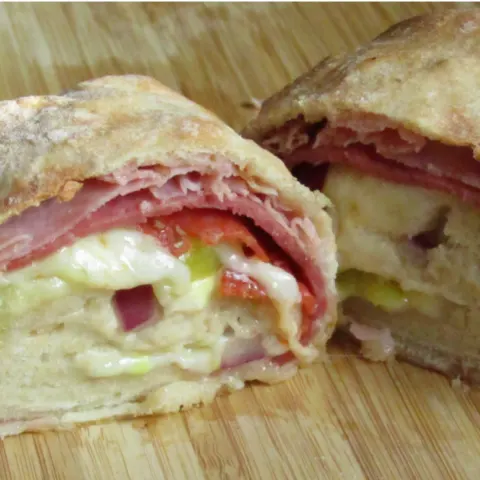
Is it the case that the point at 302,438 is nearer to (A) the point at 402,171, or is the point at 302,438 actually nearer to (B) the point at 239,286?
(B) the point at 239,286

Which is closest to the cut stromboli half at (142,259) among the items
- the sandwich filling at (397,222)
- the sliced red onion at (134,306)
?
the sliced red onion at (134,306)

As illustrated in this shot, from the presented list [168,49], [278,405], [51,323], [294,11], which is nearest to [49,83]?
[168,49]

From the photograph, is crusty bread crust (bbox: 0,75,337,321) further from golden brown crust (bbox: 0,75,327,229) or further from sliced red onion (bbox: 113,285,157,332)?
sliced red onion (bbox: 113,285,157,332)

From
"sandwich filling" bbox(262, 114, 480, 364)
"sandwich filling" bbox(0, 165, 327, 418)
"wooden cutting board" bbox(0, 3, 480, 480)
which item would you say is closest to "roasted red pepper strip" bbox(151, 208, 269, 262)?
"sandwich filling" bbox(0, 165, 327, 418)

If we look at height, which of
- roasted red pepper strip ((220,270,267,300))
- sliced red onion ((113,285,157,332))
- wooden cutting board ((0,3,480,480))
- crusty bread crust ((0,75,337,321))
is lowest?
wooden cutting board ((0,3,480,480))

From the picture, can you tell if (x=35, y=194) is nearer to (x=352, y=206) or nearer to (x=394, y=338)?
(x=352, y=206)

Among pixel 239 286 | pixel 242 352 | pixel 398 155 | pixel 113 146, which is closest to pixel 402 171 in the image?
pixel 398 155

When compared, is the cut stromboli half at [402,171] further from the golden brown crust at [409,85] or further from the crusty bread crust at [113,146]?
the crusty bread crust at [113,146]
